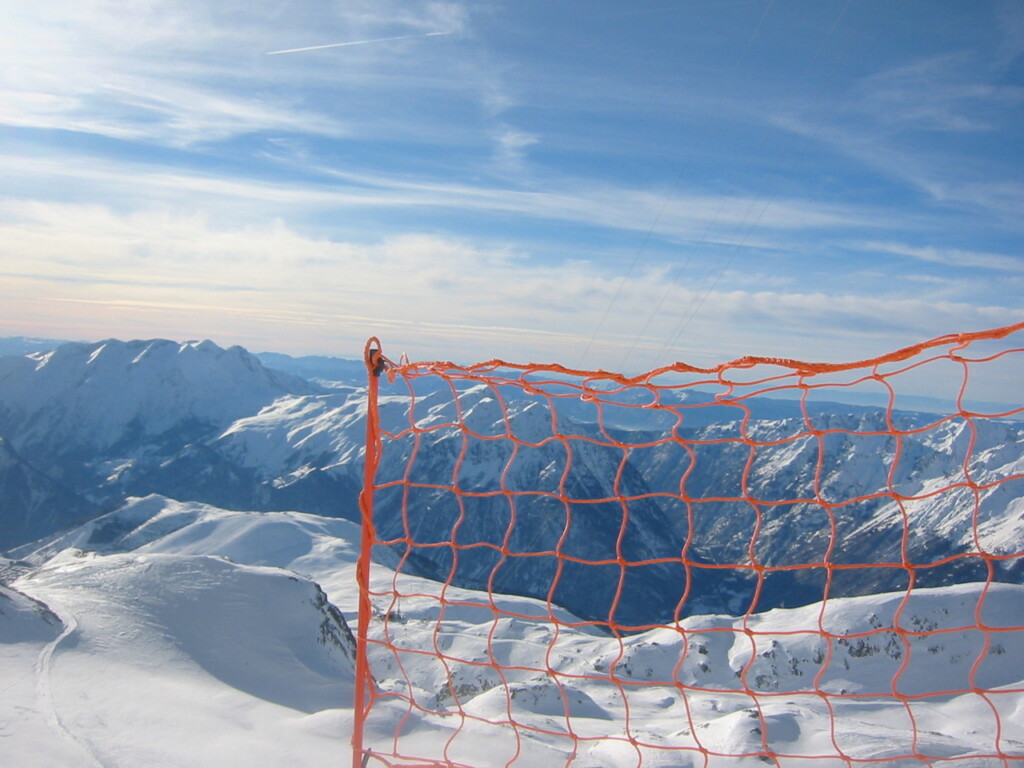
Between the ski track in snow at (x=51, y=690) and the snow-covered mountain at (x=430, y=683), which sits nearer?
the ski track in snow at (x=51, y=690)

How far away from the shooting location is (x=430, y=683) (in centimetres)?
3797

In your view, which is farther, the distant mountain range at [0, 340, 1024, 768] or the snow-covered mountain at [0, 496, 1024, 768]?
the snow-covered mountain at [0, 496, 1024, 768]

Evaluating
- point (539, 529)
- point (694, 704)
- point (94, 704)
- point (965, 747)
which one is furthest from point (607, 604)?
point (94, 704)

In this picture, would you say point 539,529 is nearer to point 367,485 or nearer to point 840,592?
point 840,592

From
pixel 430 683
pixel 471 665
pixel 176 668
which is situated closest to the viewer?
pixel 176 668

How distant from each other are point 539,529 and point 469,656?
143139mm

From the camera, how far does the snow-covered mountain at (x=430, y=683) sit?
20.9 ft

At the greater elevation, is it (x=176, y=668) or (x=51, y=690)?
(x=51, y=690)

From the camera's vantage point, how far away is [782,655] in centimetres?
4428

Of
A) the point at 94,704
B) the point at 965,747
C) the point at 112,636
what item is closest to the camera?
the point at 94,704

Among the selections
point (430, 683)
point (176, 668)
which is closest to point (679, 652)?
point (430, 683)

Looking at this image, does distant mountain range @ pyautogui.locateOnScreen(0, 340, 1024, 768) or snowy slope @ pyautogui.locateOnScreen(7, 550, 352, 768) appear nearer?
distant mountain range @ pyautogui.locateOnScreen(0, 340, 1024, 768)

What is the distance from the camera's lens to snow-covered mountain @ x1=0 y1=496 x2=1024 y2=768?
6.38 meters

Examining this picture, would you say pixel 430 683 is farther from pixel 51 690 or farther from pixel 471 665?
pixel 51 690
